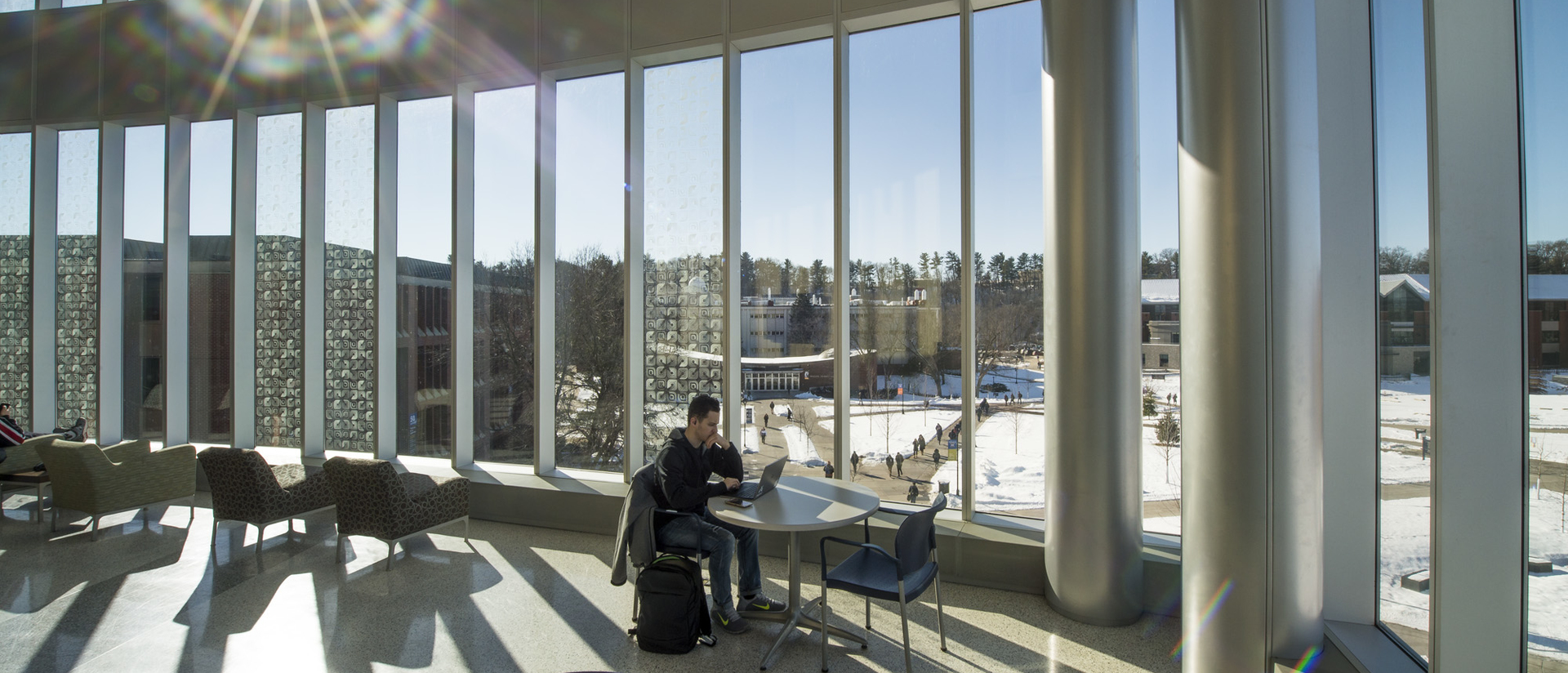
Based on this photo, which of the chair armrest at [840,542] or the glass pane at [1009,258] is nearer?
the chair armrest at [840,542]

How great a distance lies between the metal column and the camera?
3014mm

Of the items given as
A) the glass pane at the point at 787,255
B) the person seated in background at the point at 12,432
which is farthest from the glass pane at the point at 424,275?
the glass pane at the point at 787,255

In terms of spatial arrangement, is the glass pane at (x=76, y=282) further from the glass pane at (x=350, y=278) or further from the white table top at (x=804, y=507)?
the white table top at (x=804, y=507)

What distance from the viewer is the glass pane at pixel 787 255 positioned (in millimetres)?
5496

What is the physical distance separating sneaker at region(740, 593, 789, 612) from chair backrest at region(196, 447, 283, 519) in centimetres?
399

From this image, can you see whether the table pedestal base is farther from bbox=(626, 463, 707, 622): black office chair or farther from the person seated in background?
the person seated in background

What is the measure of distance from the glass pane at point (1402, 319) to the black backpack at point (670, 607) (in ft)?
10.4

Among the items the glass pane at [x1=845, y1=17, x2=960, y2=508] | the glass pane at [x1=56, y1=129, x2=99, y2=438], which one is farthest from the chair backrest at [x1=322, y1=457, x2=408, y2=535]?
the glass pane at [x1=56, y1=129, x2=99, y2=438]

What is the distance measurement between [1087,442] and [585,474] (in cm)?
434

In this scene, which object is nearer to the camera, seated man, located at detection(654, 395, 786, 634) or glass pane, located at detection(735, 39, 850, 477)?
seated man, located at detection(654, 395, 786, 634)

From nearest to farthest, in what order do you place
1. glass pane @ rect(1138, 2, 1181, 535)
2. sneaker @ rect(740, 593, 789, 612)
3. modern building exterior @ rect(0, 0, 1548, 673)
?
modern building exterior @ rect(0, 0, 1548, 673) → sneaker @ rect(740, 593, 789, 612) → glass pane @ rect(1138, 2, 1181, 535)

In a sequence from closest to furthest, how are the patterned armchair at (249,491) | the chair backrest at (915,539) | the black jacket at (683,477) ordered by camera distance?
the chair backrest at (915,539) < the black jacket at (683,477) < the patterned armchair at (249,491)

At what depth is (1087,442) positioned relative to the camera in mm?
4074

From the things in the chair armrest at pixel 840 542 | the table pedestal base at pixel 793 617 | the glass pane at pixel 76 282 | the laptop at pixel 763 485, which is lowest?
the table pedestal base at pixel 793 617
